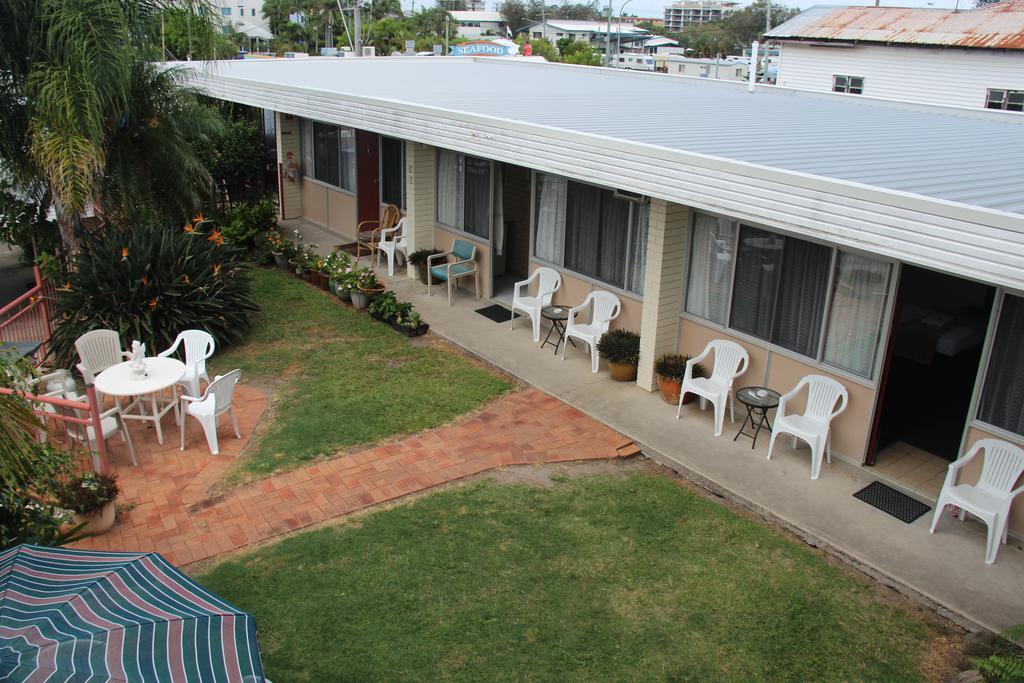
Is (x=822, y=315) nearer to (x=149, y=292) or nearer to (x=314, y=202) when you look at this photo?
(x=149, y=292)

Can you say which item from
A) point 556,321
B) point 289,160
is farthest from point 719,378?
point 289,160

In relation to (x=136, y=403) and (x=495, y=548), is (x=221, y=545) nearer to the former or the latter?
(x=495, y=548)

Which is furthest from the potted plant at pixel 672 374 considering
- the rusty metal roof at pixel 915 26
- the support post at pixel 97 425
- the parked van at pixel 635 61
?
the parked van at pixel 635 61

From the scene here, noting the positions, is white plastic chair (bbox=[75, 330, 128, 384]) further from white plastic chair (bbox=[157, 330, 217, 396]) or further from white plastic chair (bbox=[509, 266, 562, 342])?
white plastic chair (bbox=[509, 266, 562, 342])

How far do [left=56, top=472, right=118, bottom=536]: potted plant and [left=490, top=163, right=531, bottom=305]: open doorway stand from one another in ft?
23.7

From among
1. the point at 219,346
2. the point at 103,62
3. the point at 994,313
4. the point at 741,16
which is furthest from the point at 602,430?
the point at 741,16

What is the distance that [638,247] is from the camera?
10.8m

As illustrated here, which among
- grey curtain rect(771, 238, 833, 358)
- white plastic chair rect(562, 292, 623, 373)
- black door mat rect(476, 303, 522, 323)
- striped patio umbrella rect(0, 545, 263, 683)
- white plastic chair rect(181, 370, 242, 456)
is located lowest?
black door mat rect(476, 303, 522, 323)

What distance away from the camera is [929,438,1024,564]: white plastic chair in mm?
7191

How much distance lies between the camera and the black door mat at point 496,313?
1300 centimetres

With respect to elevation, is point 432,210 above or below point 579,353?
above

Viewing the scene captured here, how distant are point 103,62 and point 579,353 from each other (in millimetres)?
6978

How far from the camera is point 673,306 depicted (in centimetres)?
1028

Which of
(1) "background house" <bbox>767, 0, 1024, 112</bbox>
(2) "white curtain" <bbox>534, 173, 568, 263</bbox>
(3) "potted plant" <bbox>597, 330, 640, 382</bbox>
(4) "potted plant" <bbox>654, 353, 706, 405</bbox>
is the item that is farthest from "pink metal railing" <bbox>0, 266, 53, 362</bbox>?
(1) "background house" <bbox>767, 0, 1024, 112</bbox>
